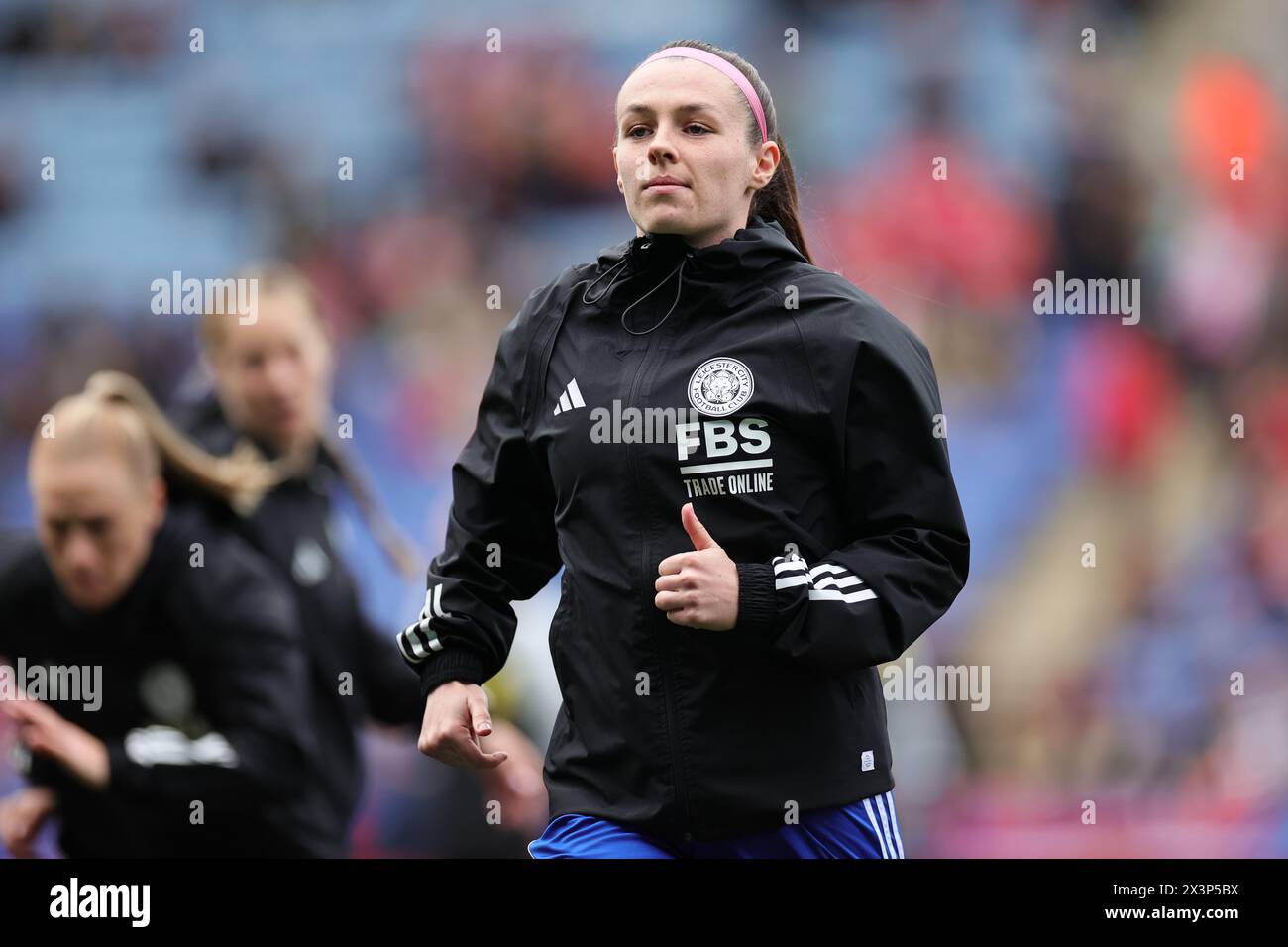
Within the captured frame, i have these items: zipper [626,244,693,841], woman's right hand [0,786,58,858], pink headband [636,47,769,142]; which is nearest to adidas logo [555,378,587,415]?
zipper [626,244,693,841]

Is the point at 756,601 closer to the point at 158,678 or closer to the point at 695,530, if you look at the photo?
the point at 695,530

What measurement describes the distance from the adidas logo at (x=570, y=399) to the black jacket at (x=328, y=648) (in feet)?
9.81

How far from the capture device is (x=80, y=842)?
5105mm

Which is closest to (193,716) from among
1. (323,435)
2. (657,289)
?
(323,435)

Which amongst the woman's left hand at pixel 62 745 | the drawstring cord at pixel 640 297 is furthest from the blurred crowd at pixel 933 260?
the drawstring cord at pixel 640 297

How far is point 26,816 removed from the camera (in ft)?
16.1

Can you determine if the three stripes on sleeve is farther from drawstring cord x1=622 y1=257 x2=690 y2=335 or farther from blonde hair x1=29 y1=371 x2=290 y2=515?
blonde hair x1=29 y1=371 x2=290 y2=515

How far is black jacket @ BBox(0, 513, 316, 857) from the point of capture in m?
5.14

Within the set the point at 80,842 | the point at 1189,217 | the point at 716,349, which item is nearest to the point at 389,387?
the point at 80,842

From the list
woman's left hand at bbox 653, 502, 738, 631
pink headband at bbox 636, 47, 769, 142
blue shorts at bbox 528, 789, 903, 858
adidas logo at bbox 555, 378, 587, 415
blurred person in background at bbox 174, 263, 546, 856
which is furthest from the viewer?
blurred person in background at bbox 174, 263, 546, 856

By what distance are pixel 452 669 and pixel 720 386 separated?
63 cm

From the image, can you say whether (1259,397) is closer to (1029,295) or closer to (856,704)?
(1029,295)

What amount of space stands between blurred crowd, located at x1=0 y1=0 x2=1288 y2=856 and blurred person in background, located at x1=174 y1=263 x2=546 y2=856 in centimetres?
11
